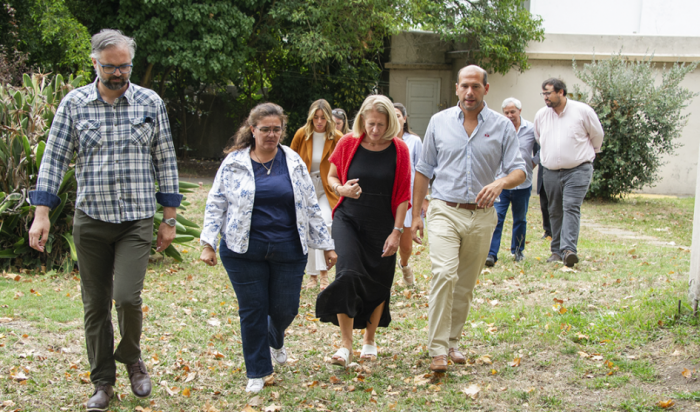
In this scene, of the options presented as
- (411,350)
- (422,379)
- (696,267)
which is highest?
(696,267)

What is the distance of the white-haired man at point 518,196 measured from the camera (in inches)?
336

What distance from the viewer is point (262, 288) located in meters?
4.44

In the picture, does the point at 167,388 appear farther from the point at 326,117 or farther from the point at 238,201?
the point at 326,117

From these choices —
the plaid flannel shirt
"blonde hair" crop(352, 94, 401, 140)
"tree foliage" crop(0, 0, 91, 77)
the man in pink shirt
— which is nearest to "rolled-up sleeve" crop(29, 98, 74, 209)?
the plaid flannel shirt

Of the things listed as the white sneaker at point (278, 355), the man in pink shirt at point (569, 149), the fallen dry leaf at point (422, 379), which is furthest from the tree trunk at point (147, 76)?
the fallen dry leaf at point (422, 379)

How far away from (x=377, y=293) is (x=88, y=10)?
603 inches

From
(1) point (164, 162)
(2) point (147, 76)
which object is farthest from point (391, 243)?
(2) point (147, 76)

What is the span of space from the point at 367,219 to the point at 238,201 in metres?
1.12

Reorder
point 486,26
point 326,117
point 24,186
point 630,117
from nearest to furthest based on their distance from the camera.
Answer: point 326,117 → point 24,186 → point 630,117 → point 486,26

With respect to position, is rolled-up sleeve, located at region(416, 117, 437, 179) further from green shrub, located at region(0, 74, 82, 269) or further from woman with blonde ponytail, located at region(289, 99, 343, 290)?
green shrub, located at region(0, 74, 82, 269)

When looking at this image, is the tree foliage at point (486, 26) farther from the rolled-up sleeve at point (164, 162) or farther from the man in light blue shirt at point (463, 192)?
the rolled-up sleeve at point (164, 162)

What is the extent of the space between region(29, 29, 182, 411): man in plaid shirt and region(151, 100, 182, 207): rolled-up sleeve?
15mm

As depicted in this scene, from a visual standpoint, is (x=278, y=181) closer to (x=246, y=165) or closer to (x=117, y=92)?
(x=246, y=165)

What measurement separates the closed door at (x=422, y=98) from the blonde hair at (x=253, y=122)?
16998mm
